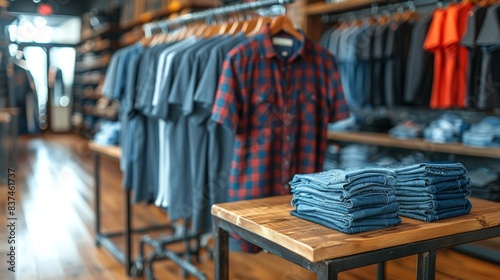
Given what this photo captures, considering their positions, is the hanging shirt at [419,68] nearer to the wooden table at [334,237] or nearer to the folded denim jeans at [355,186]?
the wooden table at [334,237]

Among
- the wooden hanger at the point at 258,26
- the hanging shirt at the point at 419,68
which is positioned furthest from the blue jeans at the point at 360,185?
the hanging shirt at the point at 419,68

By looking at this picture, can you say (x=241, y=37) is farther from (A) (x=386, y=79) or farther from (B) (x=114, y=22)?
(B) (x=114, y=22)

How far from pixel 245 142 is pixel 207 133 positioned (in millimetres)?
239

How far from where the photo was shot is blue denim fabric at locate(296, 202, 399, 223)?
134 centimetres

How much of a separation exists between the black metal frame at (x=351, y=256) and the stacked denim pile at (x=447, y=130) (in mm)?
2191


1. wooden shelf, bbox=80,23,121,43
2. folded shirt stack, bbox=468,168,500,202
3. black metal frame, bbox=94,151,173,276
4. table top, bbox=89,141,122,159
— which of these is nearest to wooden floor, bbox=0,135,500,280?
black metal frame, bbox=94,151,173,276

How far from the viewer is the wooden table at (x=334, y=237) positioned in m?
1.26

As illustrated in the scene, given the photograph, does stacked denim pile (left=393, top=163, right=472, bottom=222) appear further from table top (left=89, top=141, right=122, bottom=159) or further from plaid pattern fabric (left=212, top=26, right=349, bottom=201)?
table top (left=89, top=141, right=122, bottom=159)

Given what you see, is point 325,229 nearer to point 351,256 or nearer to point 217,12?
point 351,256

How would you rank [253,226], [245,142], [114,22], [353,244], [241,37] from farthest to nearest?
[114,22] → [241,37] → [245,142] → [253,226] → [353,244]

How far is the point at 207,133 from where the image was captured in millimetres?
2453

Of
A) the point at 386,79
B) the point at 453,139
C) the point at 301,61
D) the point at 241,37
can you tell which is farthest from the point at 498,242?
the point at 241,37

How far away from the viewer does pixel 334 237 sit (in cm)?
131

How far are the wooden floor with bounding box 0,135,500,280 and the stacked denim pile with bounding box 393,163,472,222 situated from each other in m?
0.17
